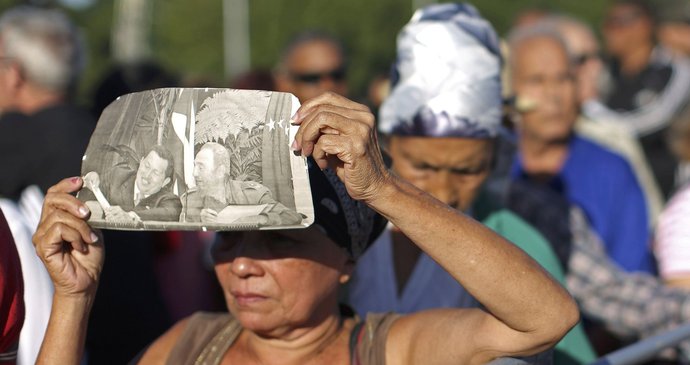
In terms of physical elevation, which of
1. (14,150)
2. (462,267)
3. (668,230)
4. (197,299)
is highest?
(462,267)

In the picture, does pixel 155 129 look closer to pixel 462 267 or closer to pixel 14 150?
pixel 462 267

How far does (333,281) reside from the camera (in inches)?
112

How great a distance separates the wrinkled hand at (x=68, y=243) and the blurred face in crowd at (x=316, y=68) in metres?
4.38

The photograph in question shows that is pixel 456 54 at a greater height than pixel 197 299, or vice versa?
pixel 456 54

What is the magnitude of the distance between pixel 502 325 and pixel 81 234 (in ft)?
2.90

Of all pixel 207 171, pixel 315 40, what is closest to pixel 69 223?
pixel 207 171

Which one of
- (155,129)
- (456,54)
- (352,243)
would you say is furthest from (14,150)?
(155,129)

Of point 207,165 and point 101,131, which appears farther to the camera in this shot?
point 101,131

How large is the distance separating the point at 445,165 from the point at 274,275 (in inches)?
40.6

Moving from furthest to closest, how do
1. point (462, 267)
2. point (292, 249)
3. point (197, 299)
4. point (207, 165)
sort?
point (197, 299) < point (292, 249) < point (462, 267) < point (207, 165)

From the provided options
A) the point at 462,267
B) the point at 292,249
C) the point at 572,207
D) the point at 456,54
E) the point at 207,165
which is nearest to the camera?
the point at 207,165

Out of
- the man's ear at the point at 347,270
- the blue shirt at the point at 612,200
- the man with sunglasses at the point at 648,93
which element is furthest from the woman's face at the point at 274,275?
the man with sunglasses at the point at 648,93

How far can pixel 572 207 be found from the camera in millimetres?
4270

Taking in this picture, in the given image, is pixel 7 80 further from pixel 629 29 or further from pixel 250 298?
pixel 629 29
